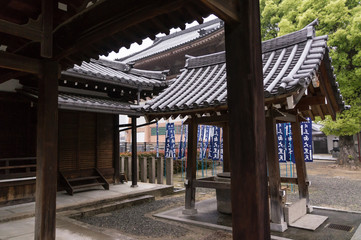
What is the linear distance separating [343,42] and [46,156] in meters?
15.4

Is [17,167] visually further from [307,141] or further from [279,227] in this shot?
[307,141]

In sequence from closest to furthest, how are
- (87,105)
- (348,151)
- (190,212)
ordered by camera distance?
(190,212) < (87,105) < (348,151)

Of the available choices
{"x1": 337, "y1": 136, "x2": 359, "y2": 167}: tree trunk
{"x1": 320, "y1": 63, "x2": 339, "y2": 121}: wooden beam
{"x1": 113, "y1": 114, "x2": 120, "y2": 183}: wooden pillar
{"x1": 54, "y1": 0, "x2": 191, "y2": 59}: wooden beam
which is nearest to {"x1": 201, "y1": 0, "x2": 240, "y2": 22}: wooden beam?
{"x1": 54, "y1": 0, "x2": 191, "y2": 59}: wooden beam

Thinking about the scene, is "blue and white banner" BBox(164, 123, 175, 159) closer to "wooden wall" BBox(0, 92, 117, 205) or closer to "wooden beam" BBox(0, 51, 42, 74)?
"wooden wall" BBox(0, 92, 117, 205)

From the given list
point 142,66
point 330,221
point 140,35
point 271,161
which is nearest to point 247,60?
point 140,35

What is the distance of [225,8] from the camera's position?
222 cm

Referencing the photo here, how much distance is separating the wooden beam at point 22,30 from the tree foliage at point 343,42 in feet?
47.3

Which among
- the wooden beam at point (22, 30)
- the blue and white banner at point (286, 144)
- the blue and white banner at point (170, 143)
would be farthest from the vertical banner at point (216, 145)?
the wooden beam at point (22, 30)

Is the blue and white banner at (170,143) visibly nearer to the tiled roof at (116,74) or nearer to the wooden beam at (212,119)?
the tiled roof at (116,74)

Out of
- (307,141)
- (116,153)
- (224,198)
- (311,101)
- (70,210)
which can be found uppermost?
(311,101)

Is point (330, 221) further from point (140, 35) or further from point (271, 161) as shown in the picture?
point (140, 35)

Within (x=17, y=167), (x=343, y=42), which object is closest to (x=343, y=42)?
(x=343, y=42)

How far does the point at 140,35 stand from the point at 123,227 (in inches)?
176

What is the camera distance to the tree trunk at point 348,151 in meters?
15.7
